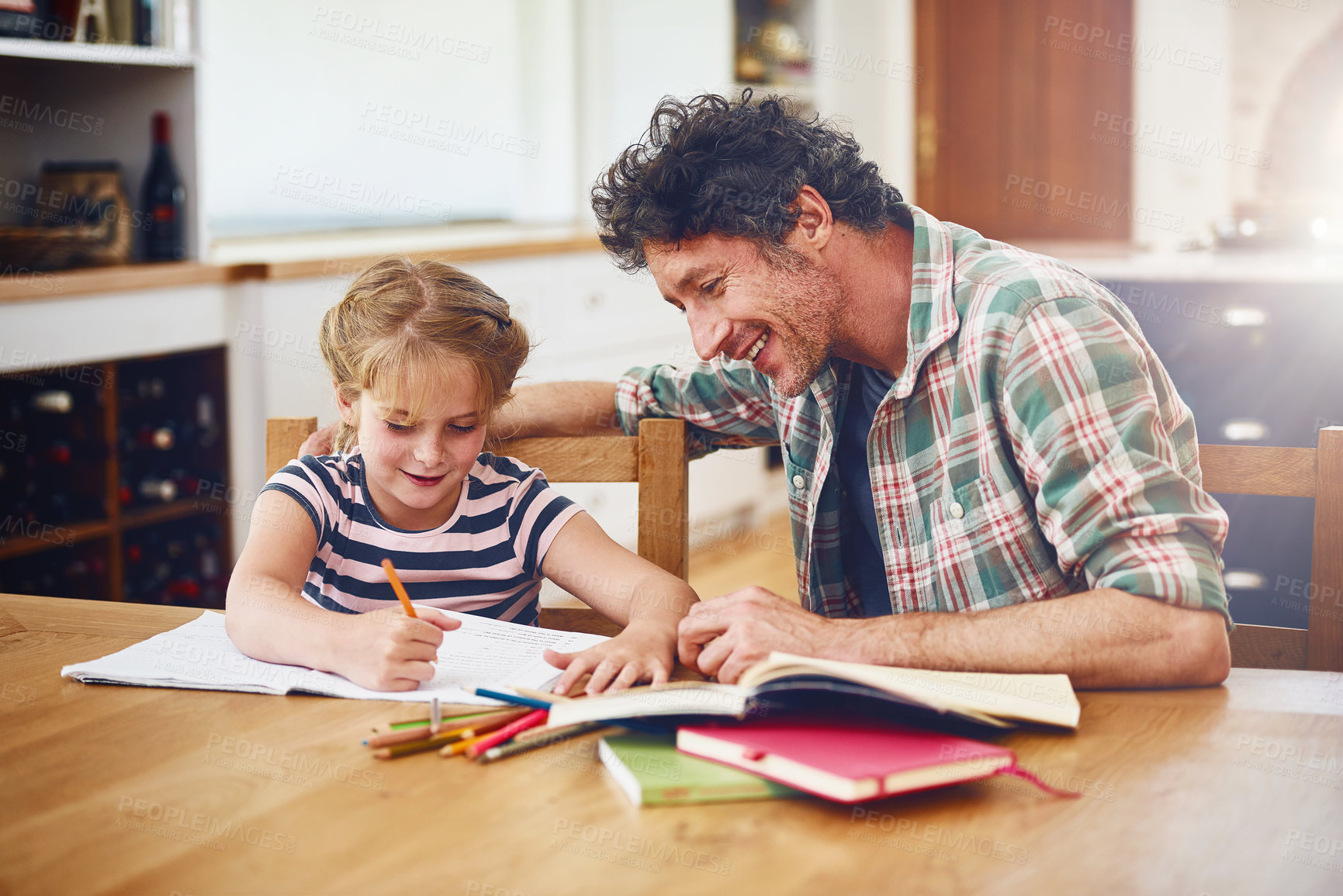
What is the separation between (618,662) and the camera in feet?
3.24

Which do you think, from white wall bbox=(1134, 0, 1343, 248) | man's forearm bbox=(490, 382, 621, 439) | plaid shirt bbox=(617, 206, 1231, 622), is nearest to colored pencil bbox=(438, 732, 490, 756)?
plaid shirt bbox=(617, 206, 1231, 622)

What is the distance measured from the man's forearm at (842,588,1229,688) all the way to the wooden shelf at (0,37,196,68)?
6.46 ft

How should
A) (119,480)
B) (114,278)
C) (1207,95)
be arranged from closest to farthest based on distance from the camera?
(114,278), (119,480), (1207,95)

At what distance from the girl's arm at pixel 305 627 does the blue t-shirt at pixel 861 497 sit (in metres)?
0.57

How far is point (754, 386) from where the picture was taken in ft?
4.91

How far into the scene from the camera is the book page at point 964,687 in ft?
2.57

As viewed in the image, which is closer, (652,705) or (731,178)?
(652,705)

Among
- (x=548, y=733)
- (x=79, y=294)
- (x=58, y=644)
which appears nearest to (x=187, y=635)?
(x=58, y=644)

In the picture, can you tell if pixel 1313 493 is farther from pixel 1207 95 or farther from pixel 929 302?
pixel 1207 95

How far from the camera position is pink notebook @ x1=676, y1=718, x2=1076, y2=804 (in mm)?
737

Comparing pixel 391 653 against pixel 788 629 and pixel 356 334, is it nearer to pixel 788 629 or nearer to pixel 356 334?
pixel 788 629

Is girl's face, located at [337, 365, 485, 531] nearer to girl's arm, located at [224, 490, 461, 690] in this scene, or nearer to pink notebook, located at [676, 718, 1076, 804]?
girl's arm, located at [224, 490, 461, 690]

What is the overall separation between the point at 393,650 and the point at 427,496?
35 cm

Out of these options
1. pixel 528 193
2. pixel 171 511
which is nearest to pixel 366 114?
pixel 528 193
